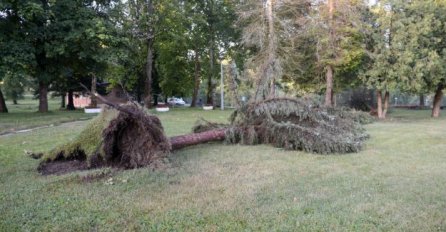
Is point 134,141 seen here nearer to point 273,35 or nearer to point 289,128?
point 289,128

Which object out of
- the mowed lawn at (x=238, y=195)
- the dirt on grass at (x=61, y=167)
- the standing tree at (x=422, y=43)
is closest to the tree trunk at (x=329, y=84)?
the standing tree at (x=422, y=43)

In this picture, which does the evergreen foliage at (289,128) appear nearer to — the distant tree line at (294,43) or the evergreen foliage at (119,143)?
the evergreen foliage at (119,143)

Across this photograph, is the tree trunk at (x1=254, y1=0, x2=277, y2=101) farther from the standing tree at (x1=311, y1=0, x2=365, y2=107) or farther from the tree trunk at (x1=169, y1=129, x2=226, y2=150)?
the tree trunk at (x1=169, y1=129, x2=226, y2=150)

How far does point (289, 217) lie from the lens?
380 cm

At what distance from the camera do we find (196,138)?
830cm

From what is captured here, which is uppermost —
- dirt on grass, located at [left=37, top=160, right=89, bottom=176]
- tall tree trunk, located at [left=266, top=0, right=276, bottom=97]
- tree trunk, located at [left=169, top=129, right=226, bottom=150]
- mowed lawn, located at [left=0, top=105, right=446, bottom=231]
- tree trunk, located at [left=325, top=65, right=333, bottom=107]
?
tall tree trunk, located at [left=266, top=0, right=276, bottom=97]

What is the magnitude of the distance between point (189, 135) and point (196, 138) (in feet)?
0.61

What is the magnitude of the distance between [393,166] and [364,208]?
259 cm

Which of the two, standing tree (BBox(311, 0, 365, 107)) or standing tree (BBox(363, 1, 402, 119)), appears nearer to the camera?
standing tree (BBox(363, 1, 402, 119))

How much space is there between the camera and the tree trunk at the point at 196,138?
25.6 ft

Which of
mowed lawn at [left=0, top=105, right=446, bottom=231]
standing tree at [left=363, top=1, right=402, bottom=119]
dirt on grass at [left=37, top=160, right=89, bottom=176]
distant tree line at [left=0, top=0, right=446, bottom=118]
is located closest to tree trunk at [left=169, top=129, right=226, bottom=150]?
mowed lawn at [left=0, top=105, right=446, bottom=231]

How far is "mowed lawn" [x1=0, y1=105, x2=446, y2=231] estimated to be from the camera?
368cm

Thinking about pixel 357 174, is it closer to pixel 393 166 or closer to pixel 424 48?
pixel 393 166

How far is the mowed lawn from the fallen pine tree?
1.35 feet
